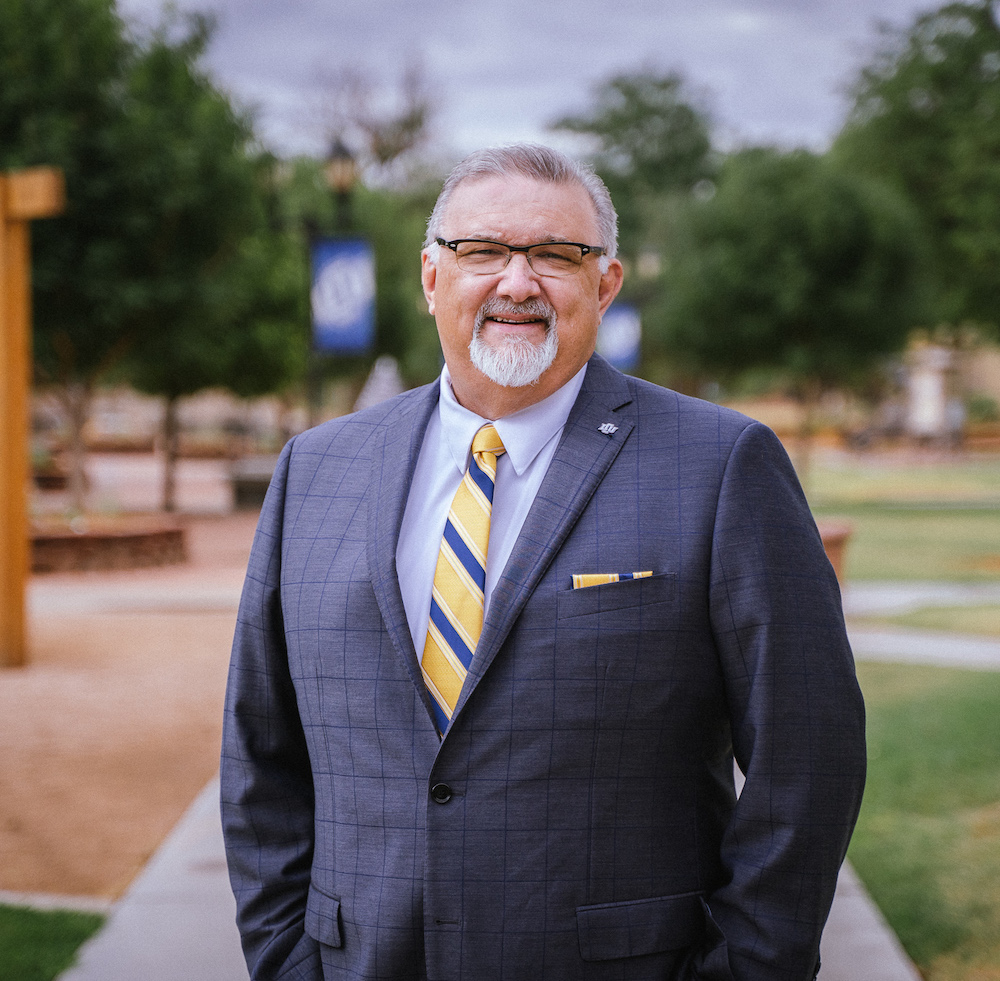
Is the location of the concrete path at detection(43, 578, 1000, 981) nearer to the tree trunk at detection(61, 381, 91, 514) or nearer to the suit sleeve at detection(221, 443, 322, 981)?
the suit sleeve at detection(221, 443, 322, 981)

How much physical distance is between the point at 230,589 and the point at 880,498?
17.5m

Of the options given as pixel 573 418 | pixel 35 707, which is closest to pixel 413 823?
pixel 573 418

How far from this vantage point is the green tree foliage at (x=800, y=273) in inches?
982

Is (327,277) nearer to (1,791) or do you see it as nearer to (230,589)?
(230,589)

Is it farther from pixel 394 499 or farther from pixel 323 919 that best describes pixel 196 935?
pixel 394 499

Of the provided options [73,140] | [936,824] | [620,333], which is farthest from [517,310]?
[620,333]

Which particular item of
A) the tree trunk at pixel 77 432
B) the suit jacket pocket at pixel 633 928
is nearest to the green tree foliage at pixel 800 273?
the tree trunk at pixel 77 432

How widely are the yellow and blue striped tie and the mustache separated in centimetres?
30

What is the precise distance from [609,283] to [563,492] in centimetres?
47

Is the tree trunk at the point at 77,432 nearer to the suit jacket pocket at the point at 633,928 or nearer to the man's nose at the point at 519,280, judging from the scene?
the man's nose at the point at 519,280

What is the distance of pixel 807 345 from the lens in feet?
85.1

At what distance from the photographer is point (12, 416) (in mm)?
8664

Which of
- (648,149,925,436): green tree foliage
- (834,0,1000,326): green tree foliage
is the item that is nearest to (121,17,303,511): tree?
(834,0,1000,326): green tree foliage

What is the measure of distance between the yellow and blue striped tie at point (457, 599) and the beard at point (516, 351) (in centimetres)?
19
